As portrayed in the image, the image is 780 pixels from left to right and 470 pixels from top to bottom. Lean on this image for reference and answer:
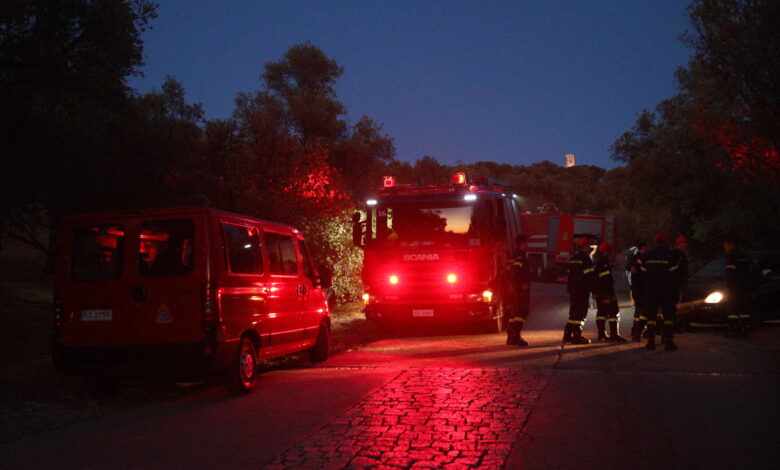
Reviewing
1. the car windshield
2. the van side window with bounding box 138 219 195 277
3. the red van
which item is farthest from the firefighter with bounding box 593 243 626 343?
the van side window with bounding box 138 219 195 277

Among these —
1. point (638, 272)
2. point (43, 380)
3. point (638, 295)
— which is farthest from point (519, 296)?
point (43, 380)

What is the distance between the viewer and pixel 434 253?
50.3 feet

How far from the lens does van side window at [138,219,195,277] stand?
863 centimetres

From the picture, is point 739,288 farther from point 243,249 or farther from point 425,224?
point 243,249

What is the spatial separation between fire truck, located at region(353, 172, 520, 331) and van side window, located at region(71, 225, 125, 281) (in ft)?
23.4

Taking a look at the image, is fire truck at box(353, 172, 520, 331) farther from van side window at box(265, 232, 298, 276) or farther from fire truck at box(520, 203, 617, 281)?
fire truck at box(520, 203, 617, 281)

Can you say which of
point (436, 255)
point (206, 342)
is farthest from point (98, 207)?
point (206, 342)

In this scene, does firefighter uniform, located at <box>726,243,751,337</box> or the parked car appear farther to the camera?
the parked car

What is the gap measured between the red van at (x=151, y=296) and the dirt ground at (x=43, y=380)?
56 cm

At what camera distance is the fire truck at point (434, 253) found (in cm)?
1515

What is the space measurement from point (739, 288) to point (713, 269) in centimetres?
221

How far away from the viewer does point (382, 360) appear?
38.2 feet

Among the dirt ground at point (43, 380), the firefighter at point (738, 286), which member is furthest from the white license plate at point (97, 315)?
the firefighter at point (738, 286)

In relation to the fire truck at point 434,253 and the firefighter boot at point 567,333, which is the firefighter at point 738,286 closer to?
the firefighter boot at point 567,333
